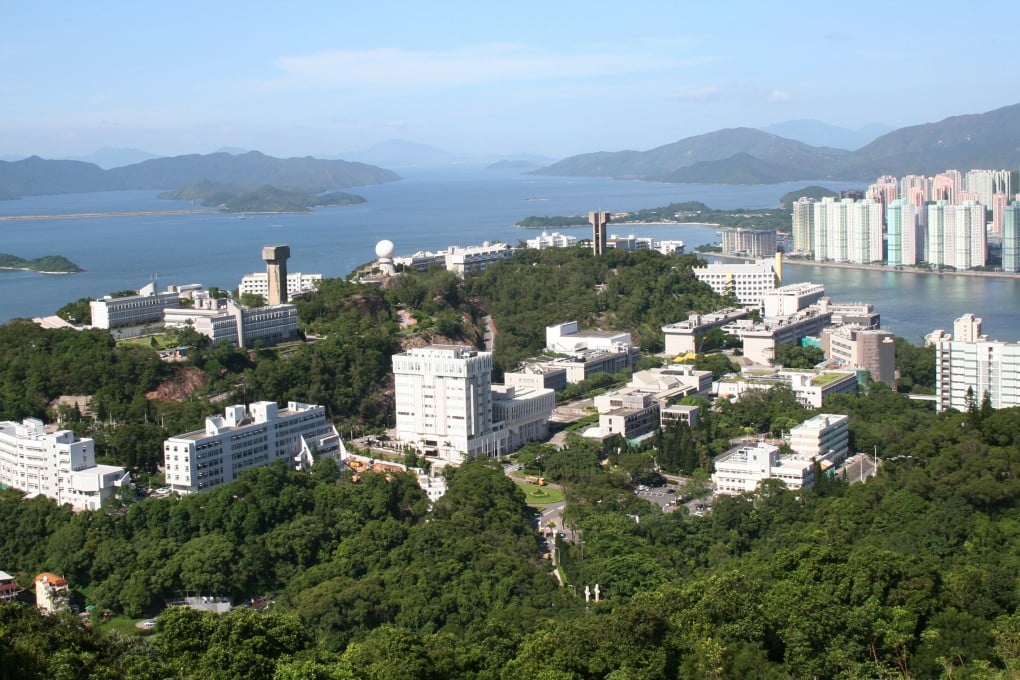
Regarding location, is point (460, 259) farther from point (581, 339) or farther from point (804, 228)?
point (804, 228)

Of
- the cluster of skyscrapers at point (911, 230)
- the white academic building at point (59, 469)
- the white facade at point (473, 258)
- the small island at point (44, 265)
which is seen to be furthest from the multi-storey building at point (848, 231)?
the white academic building at point (59, 469)

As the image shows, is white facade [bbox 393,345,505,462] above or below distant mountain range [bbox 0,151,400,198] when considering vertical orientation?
below

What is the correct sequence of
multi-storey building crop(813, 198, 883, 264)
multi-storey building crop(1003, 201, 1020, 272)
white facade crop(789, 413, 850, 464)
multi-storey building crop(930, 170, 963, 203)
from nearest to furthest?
white facade crop(789, 413, 850, 464) → multi-storey building crop(1003, 201, 1020, 272) → multi-storey building crop(813, 198, 883, 264) → multi-storey building crop(930, 170, 963, 203)

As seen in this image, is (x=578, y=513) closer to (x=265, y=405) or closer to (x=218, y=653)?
(x=265, y=405)

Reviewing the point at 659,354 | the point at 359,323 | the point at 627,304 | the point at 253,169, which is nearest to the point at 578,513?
the point at 359,323

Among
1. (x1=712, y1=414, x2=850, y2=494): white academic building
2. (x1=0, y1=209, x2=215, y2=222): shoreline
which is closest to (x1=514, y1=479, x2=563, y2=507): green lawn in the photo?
(x1=712, y1=414, x2=850, y2=494): white academic building

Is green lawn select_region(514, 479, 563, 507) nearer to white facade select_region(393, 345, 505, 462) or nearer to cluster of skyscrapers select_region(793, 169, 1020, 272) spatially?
white facade select_region(393, 345, 505, 462)
